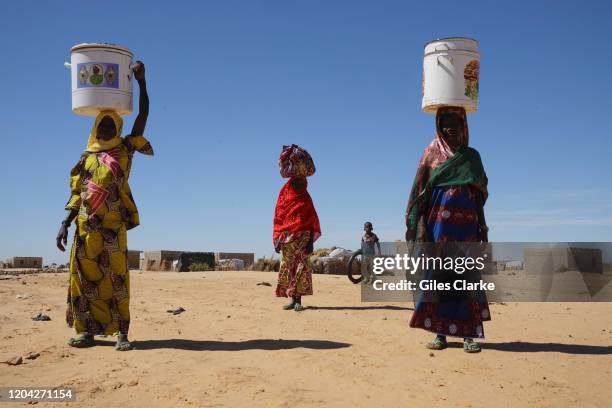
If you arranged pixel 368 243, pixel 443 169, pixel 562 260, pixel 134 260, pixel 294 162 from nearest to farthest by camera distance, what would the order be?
pixel 443 169, pixel 294 162, pixel 368 243, pixel 562 260, pixel 134 260

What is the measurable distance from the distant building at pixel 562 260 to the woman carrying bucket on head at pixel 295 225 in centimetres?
1002

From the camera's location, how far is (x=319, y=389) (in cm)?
471

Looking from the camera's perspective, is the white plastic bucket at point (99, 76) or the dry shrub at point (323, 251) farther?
the dry shrub at point (323, 251)

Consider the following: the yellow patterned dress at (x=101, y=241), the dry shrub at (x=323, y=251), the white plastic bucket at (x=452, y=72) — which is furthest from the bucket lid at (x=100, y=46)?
the dry shrub at (x=323, y=251)

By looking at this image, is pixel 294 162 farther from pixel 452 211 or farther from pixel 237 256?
pixel 237 256

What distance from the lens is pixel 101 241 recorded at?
6.52 meters

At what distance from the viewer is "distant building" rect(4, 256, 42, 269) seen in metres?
29.7

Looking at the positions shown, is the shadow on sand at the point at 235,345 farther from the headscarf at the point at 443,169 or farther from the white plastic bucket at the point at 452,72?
the white plastic bucket at the point at 452,72

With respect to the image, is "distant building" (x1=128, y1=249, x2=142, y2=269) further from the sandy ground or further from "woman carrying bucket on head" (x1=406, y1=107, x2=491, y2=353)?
"woman carrying bucket on head" (x1=406, y1=107, x2=491, y2=353)

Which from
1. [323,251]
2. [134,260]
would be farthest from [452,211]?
[134,260]

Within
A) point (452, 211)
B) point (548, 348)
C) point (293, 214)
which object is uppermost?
point (293, 214)

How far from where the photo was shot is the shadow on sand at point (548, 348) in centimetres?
642

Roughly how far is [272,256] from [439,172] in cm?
1666

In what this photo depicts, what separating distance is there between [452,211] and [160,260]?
1883 cm
